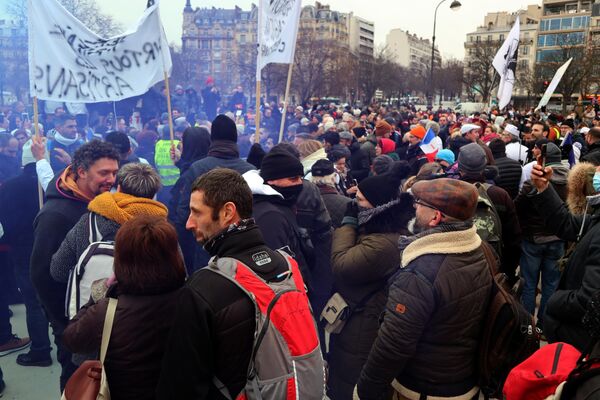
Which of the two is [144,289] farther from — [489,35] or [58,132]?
[489,35]

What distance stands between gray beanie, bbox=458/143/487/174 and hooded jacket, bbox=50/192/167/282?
110 inches

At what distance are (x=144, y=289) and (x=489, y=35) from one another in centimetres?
11878

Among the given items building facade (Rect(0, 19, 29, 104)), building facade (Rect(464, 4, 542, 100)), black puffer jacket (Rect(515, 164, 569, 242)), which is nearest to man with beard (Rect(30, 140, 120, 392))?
black puffer jacket (Rect(515, 164, 569, 242))

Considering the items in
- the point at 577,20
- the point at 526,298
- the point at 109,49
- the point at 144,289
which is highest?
the point at 577,20

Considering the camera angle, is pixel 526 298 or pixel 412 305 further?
pixel 526 298

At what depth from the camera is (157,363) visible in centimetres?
211

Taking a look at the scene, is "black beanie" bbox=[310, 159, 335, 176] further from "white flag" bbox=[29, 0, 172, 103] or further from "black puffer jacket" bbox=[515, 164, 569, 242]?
"black puffer jacket" bbox=[515, 164, 569, 242]

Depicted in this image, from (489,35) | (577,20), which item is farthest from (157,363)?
(489,35)

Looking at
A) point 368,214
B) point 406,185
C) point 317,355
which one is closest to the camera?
point 317,355

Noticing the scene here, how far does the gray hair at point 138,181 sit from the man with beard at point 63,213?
Result: 357 millimetres

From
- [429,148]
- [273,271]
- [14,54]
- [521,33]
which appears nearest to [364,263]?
[273,271]

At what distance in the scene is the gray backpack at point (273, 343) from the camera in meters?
1.82

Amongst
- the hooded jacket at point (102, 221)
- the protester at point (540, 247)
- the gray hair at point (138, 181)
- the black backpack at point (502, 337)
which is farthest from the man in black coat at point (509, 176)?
the hooded jacket at point (102, 221)

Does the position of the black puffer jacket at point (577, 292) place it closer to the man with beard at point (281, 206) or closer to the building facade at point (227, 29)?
the man with beard at point (281, 206)
